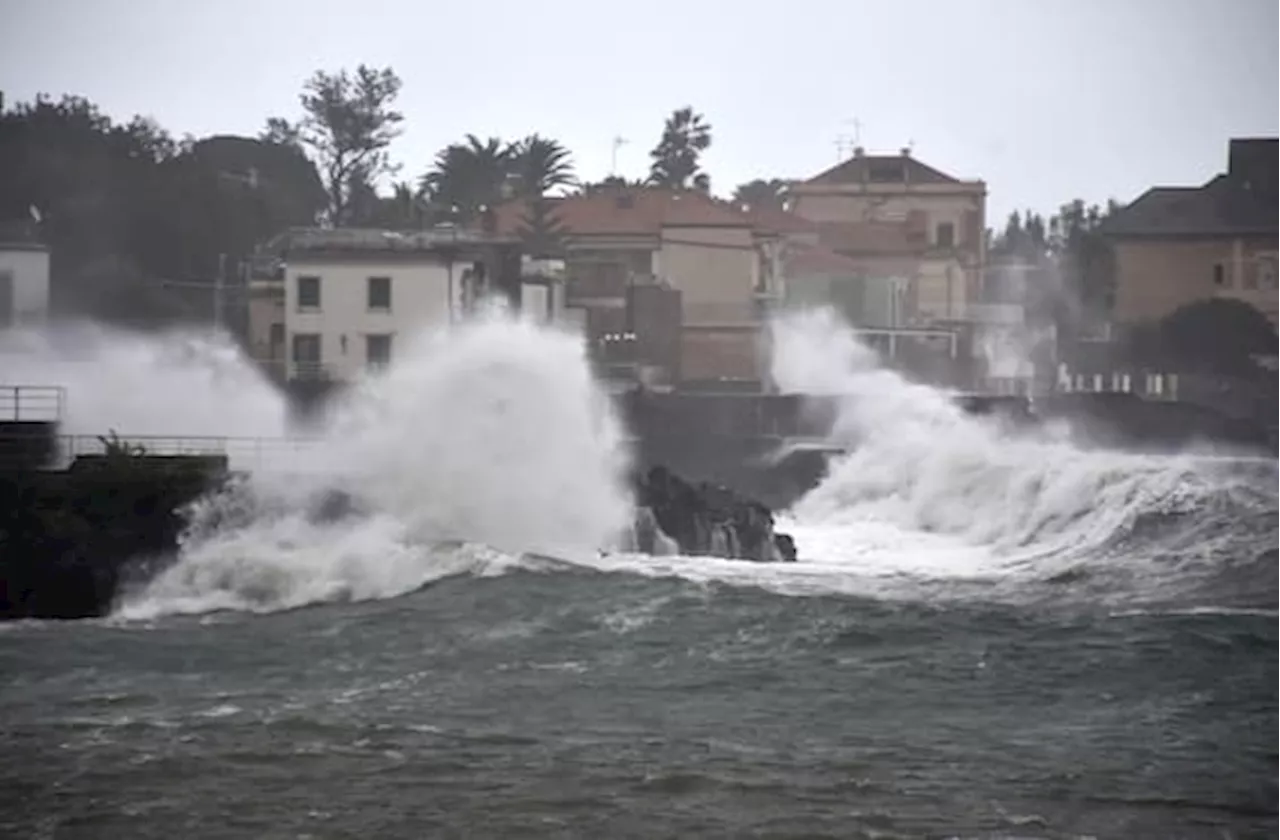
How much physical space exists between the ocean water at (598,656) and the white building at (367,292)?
3.64 meters

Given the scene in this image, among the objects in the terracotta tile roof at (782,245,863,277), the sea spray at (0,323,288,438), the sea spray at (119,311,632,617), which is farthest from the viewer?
the terracotta tile roof at (782,245,863,277)

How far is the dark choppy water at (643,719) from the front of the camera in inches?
522

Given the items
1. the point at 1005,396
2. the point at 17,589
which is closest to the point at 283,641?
the point at 17,589

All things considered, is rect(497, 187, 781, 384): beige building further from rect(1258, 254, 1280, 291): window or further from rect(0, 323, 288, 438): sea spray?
rect(1258, 254, 1280, 291): window

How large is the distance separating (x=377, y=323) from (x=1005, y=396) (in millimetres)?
11148

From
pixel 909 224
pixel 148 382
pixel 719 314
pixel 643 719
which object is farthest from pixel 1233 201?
pixel 643 719

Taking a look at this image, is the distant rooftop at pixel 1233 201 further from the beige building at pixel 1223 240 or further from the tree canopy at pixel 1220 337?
the tree canopy at pixel 1220 337

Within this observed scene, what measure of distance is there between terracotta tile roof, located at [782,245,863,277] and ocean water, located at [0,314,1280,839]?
20.2 meters

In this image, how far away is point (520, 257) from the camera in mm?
39312

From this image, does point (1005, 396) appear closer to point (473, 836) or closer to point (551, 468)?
point (551, 468)

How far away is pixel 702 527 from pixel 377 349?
1065 centimetres

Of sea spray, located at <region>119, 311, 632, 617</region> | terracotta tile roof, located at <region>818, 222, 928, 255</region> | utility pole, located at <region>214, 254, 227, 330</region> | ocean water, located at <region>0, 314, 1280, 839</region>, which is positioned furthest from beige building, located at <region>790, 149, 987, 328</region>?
sea spray, located at <region>119, 311, 632, 617</region>

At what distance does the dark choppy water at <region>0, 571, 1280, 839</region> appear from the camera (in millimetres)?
13266

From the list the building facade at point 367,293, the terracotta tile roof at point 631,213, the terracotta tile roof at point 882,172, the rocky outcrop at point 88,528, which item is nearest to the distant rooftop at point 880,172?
the terracotta tile roof at point 882,172
